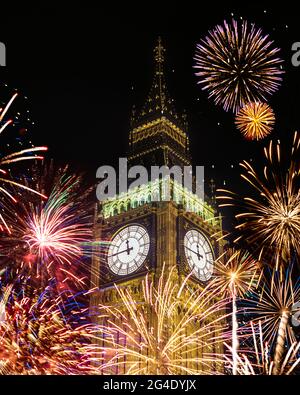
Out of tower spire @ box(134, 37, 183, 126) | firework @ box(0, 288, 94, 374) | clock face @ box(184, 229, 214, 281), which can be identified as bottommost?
firework @ box(0, 288, 94, 374)

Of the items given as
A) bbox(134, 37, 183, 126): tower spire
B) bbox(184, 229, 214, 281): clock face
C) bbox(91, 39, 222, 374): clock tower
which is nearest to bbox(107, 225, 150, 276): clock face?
bbox(91, 39, 222, 374): clock tower

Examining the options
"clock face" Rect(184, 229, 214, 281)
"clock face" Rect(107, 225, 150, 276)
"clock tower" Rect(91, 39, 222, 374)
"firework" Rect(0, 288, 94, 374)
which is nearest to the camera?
"firework" Rect(0, 288, 94, 374)

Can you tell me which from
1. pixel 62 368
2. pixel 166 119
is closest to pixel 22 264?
pixel 62 368

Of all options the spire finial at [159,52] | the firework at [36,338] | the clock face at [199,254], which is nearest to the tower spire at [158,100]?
the spire finial at [159,52]

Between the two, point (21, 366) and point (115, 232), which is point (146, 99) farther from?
point (21, 366)

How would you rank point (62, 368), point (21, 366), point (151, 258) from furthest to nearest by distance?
point (151, 258), point (62, 368), point (21, 366)

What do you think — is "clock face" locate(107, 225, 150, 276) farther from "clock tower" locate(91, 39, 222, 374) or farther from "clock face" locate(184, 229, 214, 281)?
"clock face" locate(184, 229, 214, 281)

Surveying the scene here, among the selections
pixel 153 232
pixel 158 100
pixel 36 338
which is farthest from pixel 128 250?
pixel 36 338

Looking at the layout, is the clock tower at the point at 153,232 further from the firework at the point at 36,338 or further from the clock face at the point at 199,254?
the firework at the point at 36,338
